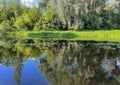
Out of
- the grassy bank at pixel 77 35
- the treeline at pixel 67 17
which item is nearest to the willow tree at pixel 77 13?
the treeline at pixel 67 17

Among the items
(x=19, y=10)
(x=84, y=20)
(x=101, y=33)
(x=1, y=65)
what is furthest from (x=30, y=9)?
(x=1, y=65)

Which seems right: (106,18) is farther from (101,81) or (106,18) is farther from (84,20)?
(101,81)

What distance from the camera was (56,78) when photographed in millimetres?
12039

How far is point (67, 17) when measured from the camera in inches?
1986

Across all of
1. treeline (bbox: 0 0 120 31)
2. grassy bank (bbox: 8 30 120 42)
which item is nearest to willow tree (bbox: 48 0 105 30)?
treeline (bbox: 0 0 120 31)

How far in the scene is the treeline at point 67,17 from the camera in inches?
1989

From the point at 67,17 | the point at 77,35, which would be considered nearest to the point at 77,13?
the point at 67,17

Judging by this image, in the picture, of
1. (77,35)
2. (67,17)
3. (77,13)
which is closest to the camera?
(77,35)

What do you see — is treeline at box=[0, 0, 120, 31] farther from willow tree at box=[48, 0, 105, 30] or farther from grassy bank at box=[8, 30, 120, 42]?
grassy bank at box=[8, 30, 120, 42]

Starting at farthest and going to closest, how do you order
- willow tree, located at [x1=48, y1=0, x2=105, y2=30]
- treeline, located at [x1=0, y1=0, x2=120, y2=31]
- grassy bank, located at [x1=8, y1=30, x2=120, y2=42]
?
treeline, located at [x1=0, y1=0, x2=120, y2=31]
willow tree, located at [x1=48, y1=0, x2=105, y2=30]
grassy bank, located at [x1=8, y1=30, x2=120, y2=42]

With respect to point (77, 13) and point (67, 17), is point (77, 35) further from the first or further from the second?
point (67, 17)

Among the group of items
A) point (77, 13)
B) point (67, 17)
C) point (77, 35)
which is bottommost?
point (77, 35)

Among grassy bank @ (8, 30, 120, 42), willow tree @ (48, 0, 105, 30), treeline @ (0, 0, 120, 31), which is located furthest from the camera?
treeline @ (0, 0, 120, 31)

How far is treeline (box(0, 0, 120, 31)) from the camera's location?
1989 inches
